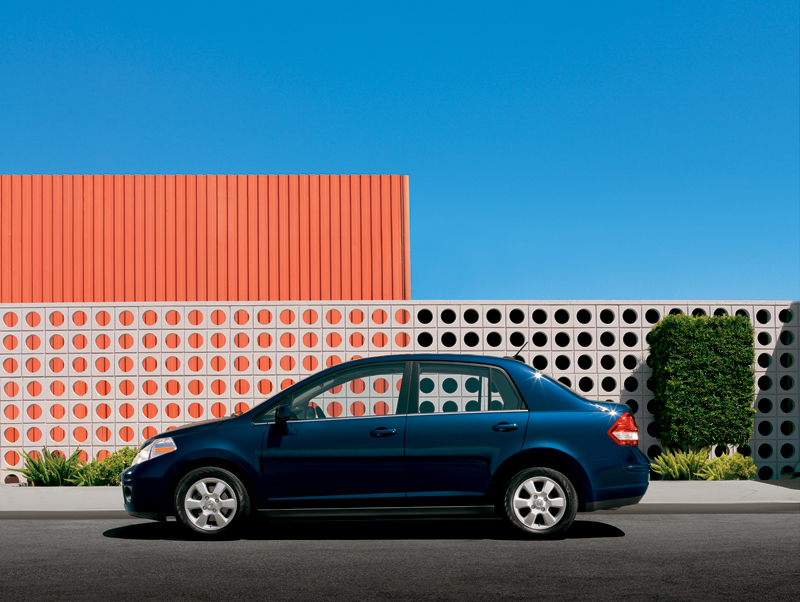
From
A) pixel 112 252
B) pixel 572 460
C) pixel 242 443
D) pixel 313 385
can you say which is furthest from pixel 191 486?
pixel 112 252

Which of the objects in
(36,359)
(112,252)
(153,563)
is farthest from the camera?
(112,252)

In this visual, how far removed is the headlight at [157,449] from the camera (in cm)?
780

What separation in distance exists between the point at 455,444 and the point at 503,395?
658 mm

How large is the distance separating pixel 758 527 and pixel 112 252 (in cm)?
1599

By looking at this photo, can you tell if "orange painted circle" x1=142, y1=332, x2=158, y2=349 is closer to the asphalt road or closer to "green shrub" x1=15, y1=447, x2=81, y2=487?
"green shrub" x1=15, y1=447, x2=81, y2=487

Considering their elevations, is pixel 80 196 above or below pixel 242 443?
above

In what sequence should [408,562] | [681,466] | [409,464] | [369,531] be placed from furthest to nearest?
[681,466] → [369,531] → [409,464] → [408,562]

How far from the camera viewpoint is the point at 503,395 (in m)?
7.85

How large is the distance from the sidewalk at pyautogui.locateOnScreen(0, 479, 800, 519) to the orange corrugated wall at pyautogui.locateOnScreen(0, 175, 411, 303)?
30.5ft

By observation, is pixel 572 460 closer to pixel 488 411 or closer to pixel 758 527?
pixel 488 411

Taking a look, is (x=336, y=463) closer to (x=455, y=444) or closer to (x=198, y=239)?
(x=455, y=444)

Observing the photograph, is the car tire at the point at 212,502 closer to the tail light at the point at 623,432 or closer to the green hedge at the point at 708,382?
the tail light at the point at 623,432

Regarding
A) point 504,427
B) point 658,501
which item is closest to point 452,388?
point 504,427

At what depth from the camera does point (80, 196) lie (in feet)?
66.4
